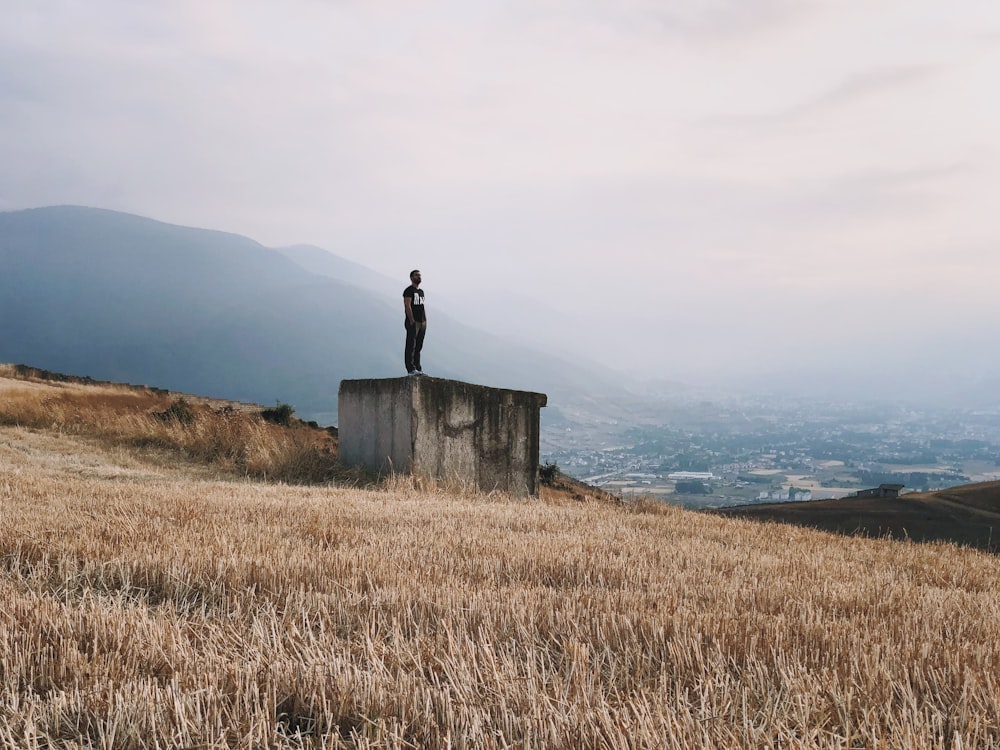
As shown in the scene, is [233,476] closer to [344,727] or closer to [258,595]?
[258,595]

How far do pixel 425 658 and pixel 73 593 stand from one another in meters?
1.95

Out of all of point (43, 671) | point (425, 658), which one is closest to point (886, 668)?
point (425, 658)

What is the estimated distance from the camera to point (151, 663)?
249cm

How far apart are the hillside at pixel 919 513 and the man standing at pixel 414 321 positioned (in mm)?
17720

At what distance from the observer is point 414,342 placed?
12656 millimetres

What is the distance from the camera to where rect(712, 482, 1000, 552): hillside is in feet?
95.8

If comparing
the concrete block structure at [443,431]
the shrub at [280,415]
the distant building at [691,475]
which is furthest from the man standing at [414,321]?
the distant building at [691,475]

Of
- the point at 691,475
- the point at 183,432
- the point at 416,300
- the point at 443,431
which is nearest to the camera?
the point at 443,431

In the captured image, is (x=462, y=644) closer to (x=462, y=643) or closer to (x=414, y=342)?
(x=462, y=643)

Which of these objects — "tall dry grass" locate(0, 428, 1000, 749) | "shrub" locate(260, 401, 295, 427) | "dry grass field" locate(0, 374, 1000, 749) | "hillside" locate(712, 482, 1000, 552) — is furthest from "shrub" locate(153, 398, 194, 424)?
"hillside" locate(712, 482, 1000, 552)

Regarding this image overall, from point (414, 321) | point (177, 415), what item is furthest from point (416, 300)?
point (177, 415)

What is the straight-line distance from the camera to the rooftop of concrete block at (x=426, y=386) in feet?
38.8

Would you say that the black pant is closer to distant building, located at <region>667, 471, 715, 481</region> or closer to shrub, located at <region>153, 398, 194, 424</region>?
shrub, located at <region>153, 398, 194, 424</region>

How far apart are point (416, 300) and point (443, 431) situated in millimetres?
2132
